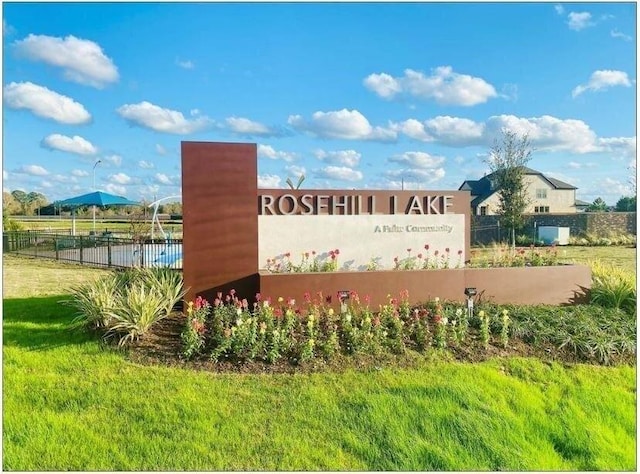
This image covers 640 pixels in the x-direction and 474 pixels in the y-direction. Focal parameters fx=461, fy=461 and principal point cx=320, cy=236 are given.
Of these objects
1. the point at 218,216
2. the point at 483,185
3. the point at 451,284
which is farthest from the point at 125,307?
the point at 483,185

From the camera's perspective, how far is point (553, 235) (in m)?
25.2

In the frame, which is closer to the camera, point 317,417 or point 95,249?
point 317,417

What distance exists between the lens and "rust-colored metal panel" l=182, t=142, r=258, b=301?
6504mm

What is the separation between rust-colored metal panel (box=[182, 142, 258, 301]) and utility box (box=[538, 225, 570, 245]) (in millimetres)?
21867

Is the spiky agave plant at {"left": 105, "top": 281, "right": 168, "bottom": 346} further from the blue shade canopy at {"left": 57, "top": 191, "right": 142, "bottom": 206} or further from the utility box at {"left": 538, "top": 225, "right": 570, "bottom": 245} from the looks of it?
the utility box at {"left": 538, "top": 225, "right": 570, "bottom": 245}

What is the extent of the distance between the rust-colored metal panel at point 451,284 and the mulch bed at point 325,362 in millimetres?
1198

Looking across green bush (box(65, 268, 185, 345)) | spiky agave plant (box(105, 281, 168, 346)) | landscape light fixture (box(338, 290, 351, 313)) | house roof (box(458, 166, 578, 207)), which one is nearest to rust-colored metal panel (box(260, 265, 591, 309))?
landscape light fixture (box(338, 290, 351, 313))

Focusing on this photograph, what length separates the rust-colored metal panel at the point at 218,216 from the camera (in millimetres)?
6504

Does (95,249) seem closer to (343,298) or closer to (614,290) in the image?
(343,298)

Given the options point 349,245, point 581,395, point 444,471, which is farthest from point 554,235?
point 444,471

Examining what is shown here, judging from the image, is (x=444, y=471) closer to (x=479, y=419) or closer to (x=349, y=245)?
(x=479, y=419)

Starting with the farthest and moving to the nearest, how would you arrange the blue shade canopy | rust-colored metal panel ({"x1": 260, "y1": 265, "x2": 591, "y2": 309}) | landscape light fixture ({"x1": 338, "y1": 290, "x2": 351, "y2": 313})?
the blue shade canopy → rust-colored metal panel ({"x1": 260, "y1": 265, "x2": 591, "y2": 309}) → landscape light fixture ({"x1": 338, "y1": 290, "x2": 351, "y2": 313})

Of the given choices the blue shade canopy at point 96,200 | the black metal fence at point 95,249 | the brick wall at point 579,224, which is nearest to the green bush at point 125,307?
the black metal fence at point 95,249

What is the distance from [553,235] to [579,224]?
3.16m
